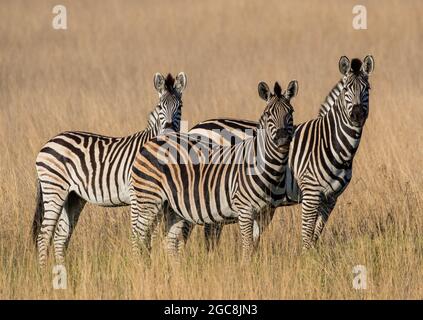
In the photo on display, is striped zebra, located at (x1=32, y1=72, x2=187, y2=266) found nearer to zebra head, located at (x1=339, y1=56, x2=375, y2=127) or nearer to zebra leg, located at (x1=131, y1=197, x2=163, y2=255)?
zebra leg, located at (x1=131, y1=197, x2=163, y2=255)

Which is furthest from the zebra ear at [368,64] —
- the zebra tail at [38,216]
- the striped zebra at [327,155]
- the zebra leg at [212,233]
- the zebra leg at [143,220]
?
the zebra tail at [38,216]

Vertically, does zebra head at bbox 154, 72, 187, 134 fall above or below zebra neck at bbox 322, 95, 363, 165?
above

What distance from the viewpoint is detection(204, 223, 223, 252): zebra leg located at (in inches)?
393

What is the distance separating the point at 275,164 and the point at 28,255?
2711mm

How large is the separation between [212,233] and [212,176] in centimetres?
77

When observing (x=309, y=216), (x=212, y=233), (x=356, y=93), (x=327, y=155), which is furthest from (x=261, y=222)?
(x=356, y=93)

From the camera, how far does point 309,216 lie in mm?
9742

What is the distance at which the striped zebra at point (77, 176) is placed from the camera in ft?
33.6

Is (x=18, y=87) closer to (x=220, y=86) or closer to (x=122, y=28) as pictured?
(x=220, y=86)

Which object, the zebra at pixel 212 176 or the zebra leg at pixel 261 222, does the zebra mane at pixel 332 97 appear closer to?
the zebra at pixel 212 176

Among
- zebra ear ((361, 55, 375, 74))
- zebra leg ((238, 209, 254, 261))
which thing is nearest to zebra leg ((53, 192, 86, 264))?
zebra leg ((238, 209, 254, 261))

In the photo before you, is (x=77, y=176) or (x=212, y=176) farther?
(x=77, y=176)

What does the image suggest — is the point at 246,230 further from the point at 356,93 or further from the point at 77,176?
the point at 77,176

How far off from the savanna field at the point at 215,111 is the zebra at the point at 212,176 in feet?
1.06
